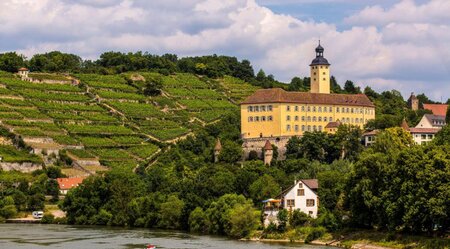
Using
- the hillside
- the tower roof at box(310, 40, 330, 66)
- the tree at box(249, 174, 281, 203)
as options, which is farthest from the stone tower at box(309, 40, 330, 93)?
the tree at box(249, 174, 281, 203)

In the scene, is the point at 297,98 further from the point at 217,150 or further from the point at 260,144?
the point at 217,150

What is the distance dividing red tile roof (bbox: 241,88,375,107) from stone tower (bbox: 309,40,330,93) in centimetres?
464

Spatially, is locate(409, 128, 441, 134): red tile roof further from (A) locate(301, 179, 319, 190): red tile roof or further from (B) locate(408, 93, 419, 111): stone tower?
(B) locate(408, 93, 419, 111): stone tower

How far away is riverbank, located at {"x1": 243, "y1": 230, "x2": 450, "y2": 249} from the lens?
65812mm

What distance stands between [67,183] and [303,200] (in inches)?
1512

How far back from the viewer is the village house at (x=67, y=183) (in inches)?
4289

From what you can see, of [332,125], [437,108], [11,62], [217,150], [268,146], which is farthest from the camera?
[11,62]

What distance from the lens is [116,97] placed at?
472 ft

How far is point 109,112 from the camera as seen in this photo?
13712 cm

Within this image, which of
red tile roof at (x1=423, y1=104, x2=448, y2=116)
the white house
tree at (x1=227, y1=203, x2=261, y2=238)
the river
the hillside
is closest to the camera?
the river

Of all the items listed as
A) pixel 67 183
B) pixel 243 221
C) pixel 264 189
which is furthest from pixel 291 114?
pixel 243 221

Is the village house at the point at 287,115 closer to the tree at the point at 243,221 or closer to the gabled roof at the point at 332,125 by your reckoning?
the gabled roof at the point at 332,125

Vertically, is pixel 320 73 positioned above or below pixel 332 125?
above

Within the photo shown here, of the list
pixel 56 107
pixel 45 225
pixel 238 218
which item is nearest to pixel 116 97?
pixel 56 107
